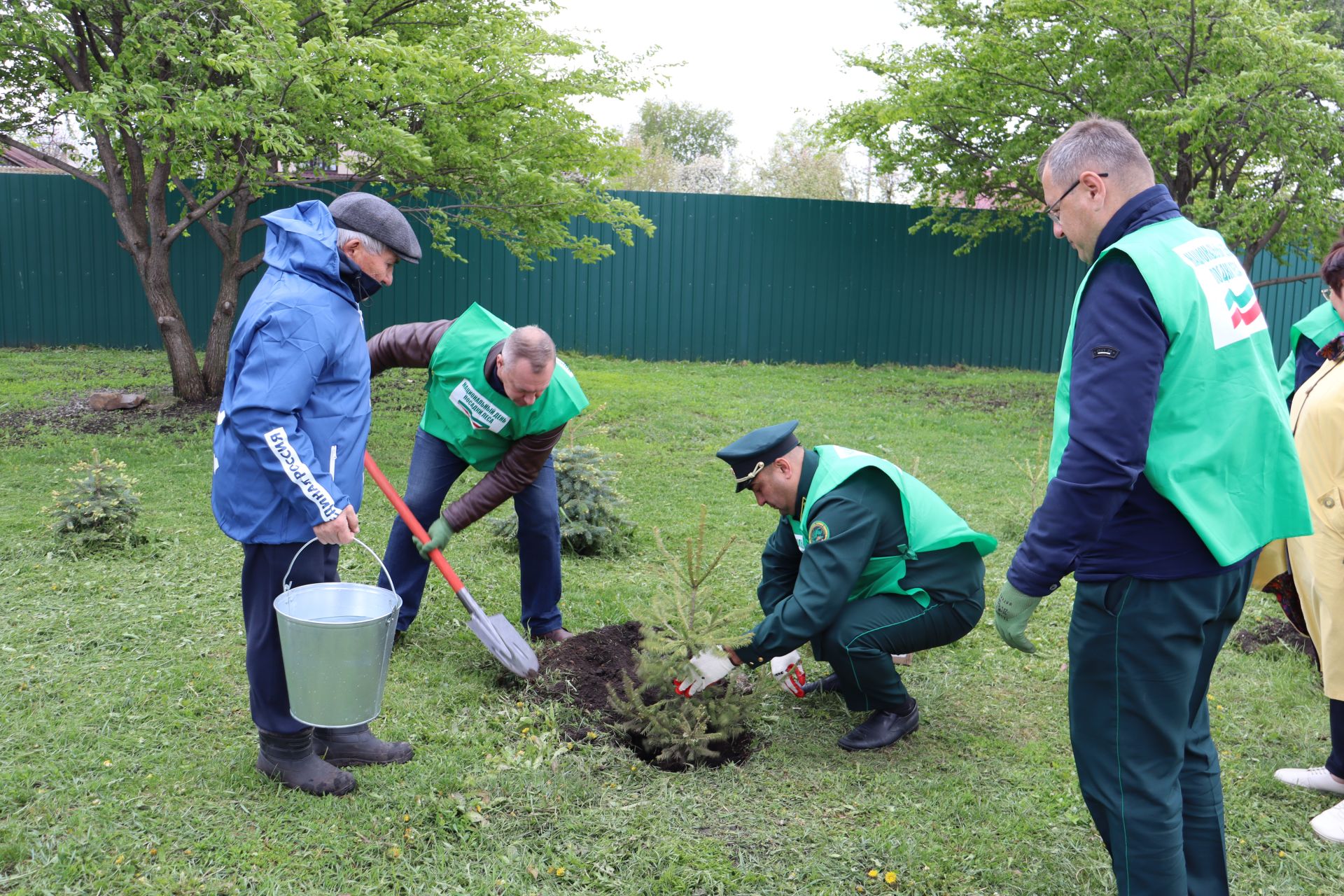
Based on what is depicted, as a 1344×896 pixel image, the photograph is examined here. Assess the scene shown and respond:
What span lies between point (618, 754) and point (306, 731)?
3.34 feet

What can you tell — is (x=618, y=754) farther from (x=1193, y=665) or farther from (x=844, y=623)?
(x=1193, y=665)

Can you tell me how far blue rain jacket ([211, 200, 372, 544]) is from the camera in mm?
2820

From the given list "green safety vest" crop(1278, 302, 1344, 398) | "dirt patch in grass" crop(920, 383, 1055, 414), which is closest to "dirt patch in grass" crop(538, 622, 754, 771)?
"green safety vest" crop(1278, 302, 1344, 398)

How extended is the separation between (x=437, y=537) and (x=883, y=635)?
1692 mm

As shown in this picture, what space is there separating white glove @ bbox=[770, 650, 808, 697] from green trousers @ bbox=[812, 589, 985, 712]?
285mm

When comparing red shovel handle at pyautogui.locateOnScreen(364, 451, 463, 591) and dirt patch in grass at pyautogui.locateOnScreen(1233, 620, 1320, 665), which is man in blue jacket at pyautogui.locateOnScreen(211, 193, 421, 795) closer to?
red shovel handle at pyautogui.locateOnScreen(364, 451, 463, 591)

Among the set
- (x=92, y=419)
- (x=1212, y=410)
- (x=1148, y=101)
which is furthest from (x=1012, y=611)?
(x=1148, y=101)

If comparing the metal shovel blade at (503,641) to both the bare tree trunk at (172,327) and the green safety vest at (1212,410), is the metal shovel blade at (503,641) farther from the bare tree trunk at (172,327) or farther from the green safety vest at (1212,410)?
the bare tree trunk at (172,327)

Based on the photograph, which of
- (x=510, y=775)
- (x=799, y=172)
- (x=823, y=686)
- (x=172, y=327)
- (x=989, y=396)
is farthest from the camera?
(x=799, y=172)

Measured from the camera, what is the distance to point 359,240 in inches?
122

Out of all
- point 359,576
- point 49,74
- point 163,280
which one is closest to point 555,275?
point 163,280

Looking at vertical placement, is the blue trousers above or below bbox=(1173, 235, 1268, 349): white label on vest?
below

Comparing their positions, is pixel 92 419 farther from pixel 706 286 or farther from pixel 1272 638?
pixel 1272 638

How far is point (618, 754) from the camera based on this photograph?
3.51m
